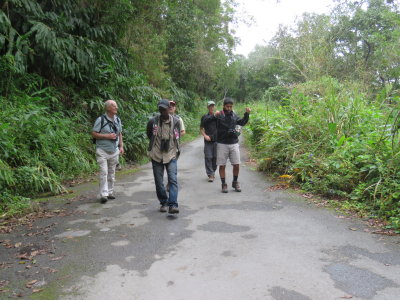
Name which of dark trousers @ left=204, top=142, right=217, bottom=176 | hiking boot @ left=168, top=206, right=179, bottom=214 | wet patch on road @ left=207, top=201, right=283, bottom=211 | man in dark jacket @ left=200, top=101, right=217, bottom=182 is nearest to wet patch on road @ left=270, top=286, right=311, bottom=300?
hiking boot @ left=168, top=206, right=179, bottom=214

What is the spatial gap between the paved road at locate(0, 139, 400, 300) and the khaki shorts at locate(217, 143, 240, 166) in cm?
108

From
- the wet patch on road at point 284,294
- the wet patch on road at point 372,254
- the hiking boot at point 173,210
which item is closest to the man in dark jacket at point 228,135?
the hiking boot at point 173,210

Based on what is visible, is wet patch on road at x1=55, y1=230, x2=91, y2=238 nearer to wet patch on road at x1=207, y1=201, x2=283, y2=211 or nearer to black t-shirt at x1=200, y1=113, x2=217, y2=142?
wet patch on road at x1=207, y1=201, x2=283, y2=211

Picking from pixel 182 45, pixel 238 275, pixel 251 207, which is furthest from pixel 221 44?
pixel 238 275

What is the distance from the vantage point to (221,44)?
33875 mm

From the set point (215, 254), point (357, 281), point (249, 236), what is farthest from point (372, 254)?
point (215, 254)

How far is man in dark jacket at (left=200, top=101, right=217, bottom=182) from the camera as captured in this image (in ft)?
26.8

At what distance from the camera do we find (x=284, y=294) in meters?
3.00

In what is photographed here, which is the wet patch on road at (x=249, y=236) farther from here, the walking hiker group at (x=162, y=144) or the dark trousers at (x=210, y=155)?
the dark trousers at (x=210, y=155)

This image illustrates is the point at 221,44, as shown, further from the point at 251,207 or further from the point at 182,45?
the point at 251,207

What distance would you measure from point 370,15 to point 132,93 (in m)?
→ 19.0

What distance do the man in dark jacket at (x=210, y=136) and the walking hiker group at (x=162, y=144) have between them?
0.65 ft

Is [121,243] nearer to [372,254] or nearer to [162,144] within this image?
[162,144]

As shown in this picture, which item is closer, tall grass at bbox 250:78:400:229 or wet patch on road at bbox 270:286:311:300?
wet patch on road at bbox 270:286:311:300
